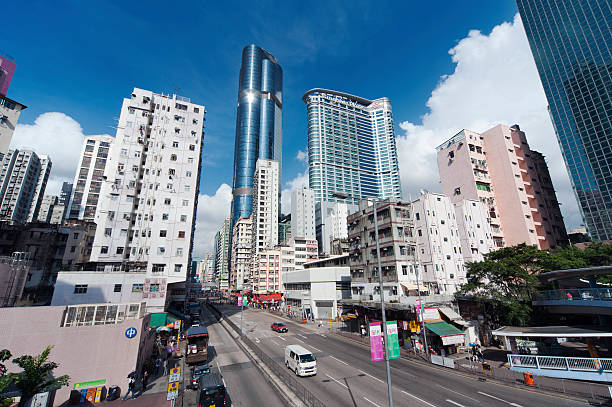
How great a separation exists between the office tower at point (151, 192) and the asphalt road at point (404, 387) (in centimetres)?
3092

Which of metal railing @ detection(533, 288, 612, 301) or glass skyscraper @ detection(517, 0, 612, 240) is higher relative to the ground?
glass skyscraper @ detection(517, 0, 612, 240)

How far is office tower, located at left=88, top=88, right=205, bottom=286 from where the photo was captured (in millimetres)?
47781

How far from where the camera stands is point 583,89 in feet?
278

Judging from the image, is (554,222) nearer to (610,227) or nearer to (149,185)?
(610,227)

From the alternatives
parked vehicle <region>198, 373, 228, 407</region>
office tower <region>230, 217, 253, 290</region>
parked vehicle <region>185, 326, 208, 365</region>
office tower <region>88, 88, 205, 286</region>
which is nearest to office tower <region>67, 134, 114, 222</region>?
office tower <region>88, 88, 205, 286</region>

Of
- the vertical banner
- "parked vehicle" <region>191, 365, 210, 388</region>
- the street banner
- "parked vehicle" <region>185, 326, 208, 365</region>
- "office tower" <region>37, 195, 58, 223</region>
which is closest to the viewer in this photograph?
the street banner

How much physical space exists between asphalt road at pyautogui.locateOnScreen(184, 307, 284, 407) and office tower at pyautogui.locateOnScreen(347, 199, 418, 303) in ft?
72.1

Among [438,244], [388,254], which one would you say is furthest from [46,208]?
[438,244]

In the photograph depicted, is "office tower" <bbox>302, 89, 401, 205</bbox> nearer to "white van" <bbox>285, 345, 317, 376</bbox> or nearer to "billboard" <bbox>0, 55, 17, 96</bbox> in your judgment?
"billboard" <bbox>0, 55, 17, 96</bbox>

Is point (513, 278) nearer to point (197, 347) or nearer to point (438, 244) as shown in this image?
point (438, 244)

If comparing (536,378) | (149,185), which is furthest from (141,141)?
(536,378)

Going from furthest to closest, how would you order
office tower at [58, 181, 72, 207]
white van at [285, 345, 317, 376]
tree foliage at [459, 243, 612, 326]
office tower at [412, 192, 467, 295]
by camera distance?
office tower at [58, 181, 72, 207] → office tower at [412, 192, 467, 295] → tree foliage at [459, 243, 612, 326] → white van at [285, 345, 317, 376]

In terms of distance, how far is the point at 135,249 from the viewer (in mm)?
48031

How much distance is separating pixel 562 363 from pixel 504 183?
1929 inches
